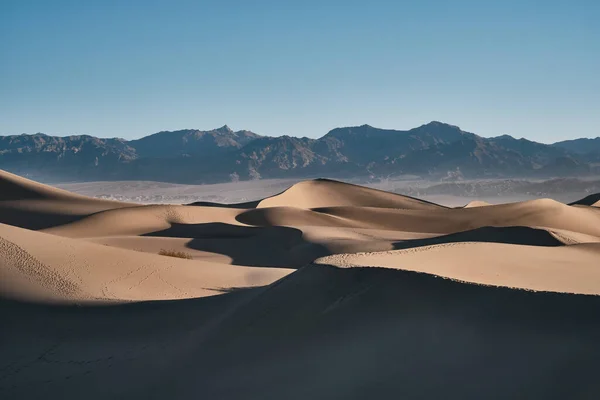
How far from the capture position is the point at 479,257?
12266 millimetres

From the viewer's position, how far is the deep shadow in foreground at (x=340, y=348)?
20.0 ft

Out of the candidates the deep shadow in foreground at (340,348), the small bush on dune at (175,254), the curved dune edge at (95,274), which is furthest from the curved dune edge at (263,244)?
the deep shadow in foreground at (340,348)

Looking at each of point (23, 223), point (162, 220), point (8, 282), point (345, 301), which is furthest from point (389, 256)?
point (23, 223)

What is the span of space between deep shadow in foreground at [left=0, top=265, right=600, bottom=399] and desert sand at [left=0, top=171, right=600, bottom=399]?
19mm

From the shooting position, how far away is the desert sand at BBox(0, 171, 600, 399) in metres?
6.29

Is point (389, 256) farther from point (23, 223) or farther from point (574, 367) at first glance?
point (23, 223)

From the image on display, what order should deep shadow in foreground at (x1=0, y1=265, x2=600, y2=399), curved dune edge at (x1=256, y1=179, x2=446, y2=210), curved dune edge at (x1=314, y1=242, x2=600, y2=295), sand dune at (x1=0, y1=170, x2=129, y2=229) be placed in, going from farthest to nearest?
curved dune edge at (x1=256, y1=179, x2=446, y2=210) → sand dune at (x1=0, y1=170, x2=129, y2=229) → curved dune edge at (x1=314, y1=242, x2=600, y2=295) → deep shadow in foreground at (x1=0, y1=265, x2=600, y2=399)

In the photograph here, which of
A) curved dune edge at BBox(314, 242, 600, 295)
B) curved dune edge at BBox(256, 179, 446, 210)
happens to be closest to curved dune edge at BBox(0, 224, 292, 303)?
curved dune edge at BBox(314, 242, 600, 295)

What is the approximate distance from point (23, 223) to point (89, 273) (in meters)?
25.2

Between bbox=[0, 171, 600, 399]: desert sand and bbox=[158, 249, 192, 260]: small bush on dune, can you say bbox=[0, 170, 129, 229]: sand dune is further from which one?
bbox=[0, 171, 600, 399]: desert sand

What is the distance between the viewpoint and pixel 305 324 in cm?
824

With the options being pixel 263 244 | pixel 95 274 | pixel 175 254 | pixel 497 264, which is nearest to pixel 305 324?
pixel 497 264

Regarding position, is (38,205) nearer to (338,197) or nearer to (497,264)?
(338,197)

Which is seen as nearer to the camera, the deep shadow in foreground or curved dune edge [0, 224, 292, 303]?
the deep shadow in foreground
